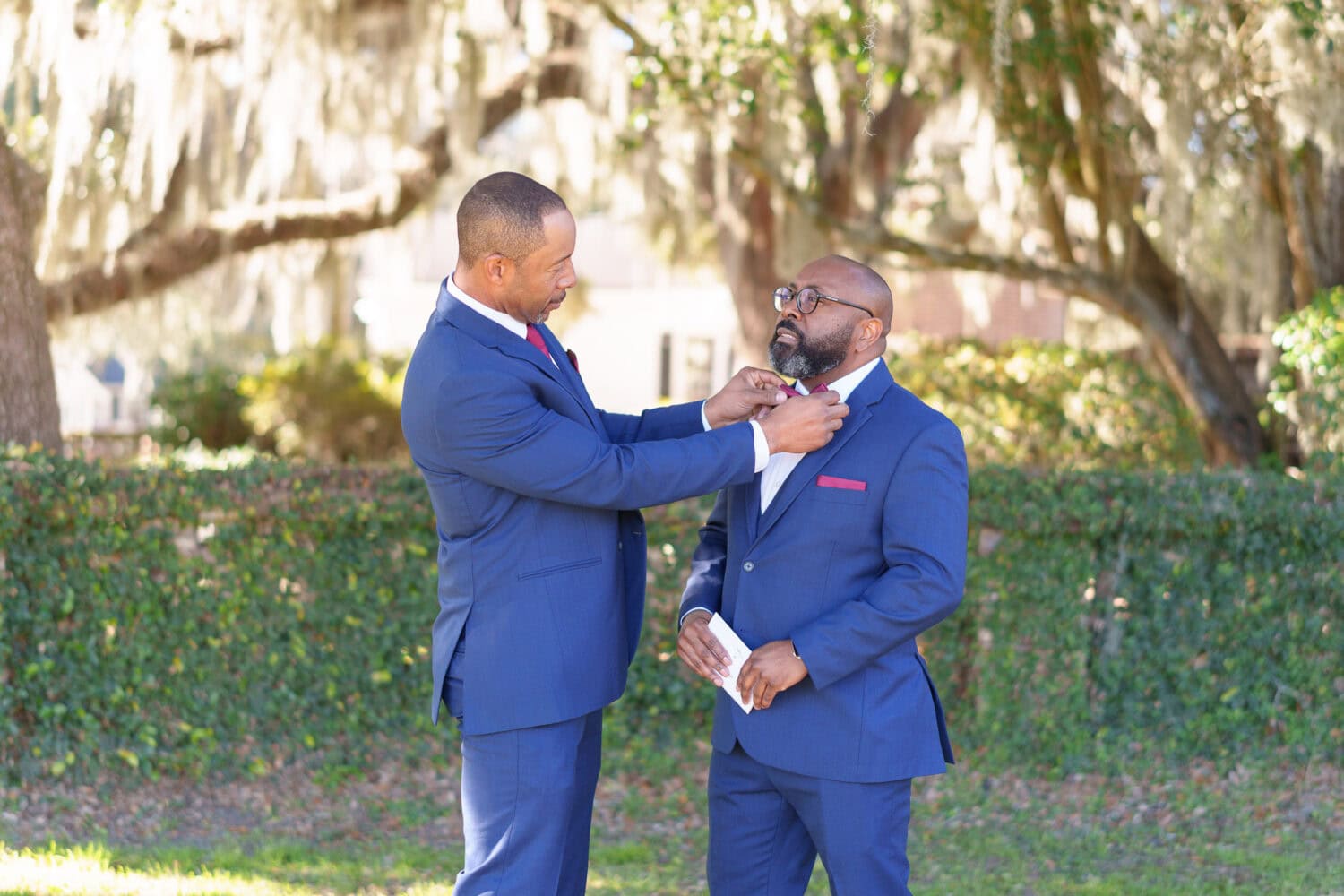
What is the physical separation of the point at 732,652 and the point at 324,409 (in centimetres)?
1267

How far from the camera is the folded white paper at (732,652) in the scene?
9.91 ft

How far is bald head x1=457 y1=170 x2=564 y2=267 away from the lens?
9.50ft

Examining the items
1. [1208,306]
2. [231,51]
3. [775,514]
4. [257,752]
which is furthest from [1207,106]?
[1208,306]

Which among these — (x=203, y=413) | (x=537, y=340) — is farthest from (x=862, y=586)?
(x=203, y=413)

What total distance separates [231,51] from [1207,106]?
6.56 meters

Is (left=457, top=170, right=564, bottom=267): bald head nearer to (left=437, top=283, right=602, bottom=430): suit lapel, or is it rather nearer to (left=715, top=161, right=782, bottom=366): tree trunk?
(left=437, top=283, right=602, bottom=430): suit lapel

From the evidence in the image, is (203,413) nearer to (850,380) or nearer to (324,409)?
(324,409)

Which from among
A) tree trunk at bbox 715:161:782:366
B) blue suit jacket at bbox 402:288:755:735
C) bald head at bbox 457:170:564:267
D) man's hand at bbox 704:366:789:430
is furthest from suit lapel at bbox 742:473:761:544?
tree trunk at bbox 715:161:782:366

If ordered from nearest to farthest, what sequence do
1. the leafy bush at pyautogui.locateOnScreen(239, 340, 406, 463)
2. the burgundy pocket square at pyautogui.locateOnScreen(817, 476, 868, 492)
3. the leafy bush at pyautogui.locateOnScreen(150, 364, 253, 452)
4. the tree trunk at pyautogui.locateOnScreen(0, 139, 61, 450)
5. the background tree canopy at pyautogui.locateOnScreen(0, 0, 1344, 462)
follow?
the burgundy pocket square at pyautogui.locateOnScreen(817, 476, 868, 492), the tree trunk at pyautogui.locateOnScreen(0, 139, 61, 450), the background tree canopy at pyautogui.locateOnScreen(0, 0, 1344, 462), the leafy bush at pyautogui.locateOnScreen(239, 340, 406, 463), the leafy bush at pyautogui.locateOnScreen(150, 364, 253, 452)

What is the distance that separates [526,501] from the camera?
9.81 ft

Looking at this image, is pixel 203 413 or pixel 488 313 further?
pixel 203 413

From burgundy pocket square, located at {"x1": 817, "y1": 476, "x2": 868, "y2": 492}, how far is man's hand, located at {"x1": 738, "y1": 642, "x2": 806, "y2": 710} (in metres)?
0.37

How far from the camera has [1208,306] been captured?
14.6m

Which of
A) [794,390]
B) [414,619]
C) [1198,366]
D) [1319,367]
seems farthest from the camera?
[1198,366]
